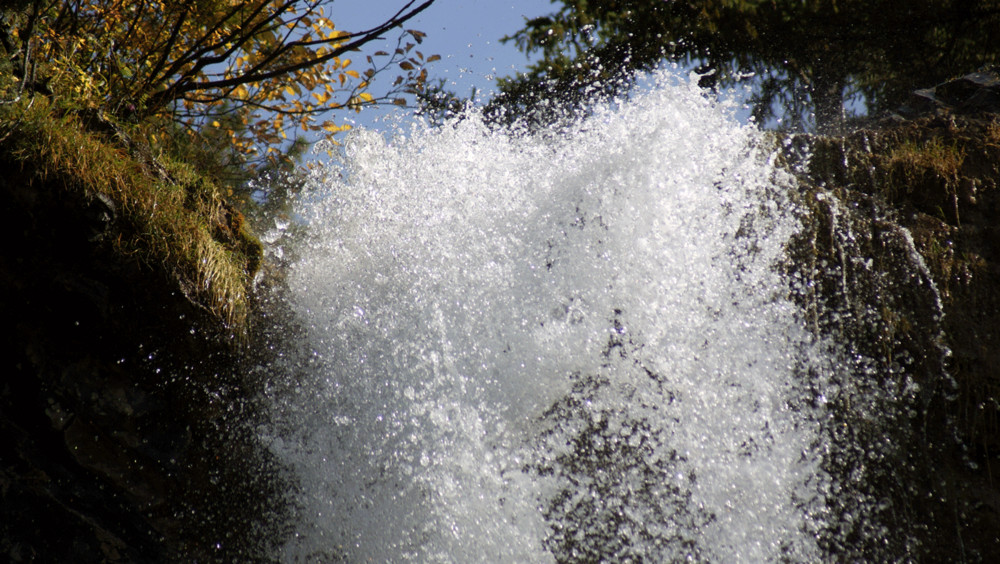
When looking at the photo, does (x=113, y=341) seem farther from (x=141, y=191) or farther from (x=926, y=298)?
(x=926, y=298)

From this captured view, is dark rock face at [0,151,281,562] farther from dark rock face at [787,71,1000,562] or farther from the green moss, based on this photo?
dark rock face at [787,71,1000,562]

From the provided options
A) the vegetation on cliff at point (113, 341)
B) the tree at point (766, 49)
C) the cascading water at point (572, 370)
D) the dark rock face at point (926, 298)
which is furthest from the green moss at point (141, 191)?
the tree at point (766, 49)

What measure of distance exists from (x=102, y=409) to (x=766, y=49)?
7541 millimetres

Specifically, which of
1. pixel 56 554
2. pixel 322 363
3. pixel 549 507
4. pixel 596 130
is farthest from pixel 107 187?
pixel 596 130

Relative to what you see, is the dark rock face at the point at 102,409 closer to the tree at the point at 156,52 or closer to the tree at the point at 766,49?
the tree at the point at 156,52

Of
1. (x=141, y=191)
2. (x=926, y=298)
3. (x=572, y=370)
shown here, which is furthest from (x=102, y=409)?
(x=926, y=298)

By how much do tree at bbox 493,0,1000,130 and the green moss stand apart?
16.6ft

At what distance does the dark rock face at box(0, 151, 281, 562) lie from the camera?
7.78 feet

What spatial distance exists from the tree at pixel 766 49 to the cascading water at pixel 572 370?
11.9 ft

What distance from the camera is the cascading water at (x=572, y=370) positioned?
2.78 meters

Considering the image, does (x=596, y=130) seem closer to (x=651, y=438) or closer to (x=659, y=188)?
(x=659, y=188)

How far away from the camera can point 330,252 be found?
3.59 metres

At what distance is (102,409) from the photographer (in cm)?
246

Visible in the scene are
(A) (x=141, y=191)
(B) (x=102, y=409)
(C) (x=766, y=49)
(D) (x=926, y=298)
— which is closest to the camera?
(B) (x=102, y=409)
